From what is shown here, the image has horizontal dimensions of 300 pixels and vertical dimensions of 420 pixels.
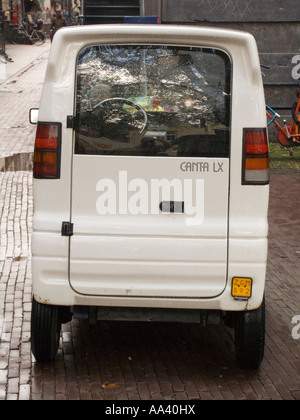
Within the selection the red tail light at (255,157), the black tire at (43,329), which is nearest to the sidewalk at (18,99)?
the black tire at (43,329)

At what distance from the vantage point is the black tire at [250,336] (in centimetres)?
486

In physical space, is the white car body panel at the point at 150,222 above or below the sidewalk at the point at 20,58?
below

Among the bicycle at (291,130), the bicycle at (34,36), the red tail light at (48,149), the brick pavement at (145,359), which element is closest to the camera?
the red tail light at (48,149)

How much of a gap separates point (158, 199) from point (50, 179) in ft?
2.15

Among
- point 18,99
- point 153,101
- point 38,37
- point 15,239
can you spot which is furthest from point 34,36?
point 153,101

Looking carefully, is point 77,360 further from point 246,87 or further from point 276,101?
point 276,101

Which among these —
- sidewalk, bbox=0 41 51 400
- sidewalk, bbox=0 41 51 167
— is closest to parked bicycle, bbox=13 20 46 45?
sidewalk, bbox=0 41 51 167

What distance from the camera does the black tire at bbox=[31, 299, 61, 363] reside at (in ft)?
15.9

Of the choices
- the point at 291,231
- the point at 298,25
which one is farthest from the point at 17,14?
the point at 291,231

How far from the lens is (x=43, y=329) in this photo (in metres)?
4.86

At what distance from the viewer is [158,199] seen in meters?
4.61

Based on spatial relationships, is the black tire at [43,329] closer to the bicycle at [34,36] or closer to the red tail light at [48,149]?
the red tail light at [48,149]

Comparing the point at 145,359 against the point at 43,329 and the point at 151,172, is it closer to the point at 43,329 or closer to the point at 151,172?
the point at 43,329

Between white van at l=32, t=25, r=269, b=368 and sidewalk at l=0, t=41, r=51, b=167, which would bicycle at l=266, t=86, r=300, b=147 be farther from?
white van at l=32, t=25, r=269, b=368
